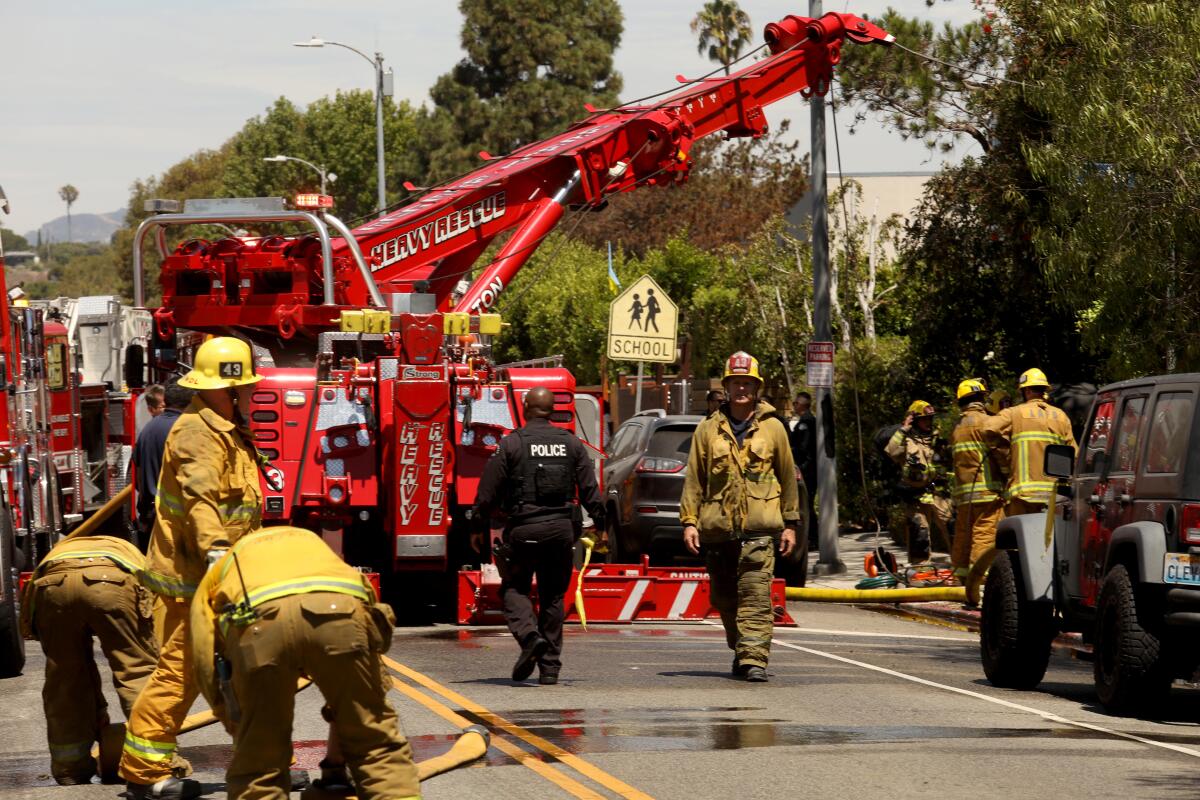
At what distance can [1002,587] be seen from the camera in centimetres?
1241

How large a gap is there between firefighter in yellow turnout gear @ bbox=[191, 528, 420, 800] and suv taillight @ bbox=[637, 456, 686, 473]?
12.0m

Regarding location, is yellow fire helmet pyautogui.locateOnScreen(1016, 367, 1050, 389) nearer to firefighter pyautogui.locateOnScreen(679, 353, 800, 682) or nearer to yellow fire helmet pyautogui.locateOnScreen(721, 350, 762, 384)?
firefighter pyautogui.locateOnScreen(679, 353, 800, 682)

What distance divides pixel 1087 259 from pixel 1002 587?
4424 millimetres

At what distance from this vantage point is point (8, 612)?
12.9 m

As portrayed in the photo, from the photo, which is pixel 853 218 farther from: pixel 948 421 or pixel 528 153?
pixel 528 153

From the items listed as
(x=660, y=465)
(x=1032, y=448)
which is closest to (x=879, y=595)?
(x=660, y=465)

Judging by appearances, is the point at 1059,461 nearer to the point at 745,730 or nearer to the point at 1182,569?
the point at 1182,569

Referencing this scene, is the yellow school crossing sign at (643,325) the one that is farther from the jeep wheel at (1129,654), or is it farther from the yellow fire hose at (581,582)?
the jeep wheel at (1129,654)

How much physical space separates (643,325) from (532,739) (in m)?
14.1

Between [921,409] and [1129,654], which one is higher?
[921,409]

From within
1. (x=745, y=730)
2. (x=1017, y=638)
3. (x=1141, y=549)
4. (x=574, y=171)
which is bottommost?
(x=745, y=730)

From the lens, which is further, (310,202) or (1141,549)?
(310,202)

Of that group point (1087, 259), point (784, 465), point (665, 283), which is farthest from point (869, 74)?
point (665, 283)

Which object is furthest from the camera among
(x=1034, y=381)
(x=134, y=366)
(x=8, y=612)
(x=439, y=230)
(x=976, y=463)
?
(x=439, y=230)
